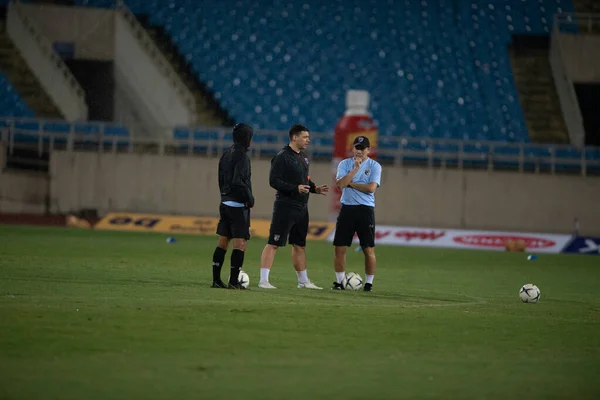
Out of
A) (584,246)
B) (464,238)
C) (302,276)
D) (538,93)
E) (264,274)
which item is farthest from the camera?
(538,93)

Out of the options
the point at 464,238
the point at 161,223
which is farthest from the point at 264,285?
the point at 161,223

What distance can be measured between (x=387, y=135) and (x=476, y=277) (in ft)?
56.3

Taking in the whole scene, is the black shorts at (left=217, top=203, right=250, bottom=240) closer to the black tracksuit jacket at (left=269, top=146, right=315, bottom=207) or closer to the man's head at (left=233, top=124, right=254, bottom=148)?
the black tracksuit jacket at (left=269, top=146, right=315, bottom=207)

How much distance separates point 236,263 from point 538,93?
85.7 feet

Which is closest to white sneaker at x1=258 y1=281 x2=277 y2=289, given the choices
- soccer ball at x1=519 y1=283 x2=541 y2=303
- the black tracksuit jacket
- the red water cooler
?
the black tracksuit jacket

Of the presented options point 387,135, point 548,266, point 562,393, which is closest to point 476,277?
point 548,266

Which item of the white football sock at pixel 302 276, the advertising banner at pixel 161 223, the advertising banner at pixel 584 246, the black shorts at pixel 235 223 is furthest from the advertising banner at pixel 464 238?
the black shorts at pixel 235 223

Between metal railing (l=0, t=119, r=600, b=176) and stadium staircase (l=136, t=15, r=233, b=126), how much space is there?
2222mm

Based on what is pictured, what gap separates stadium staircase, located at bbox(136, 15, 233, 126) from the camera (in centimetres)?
3928

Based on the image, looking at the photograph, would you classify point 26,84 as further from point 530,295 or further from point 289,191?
point 530,295

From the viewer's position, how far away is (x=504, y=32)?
40.2m

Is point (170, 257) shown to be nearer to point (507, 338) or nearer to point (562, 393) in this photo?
point (507, 338)

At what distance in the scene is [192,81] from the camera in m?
40.0

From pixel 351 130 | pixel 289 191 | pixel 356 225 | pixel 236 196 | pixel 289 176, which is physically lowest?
pixel 356 225
